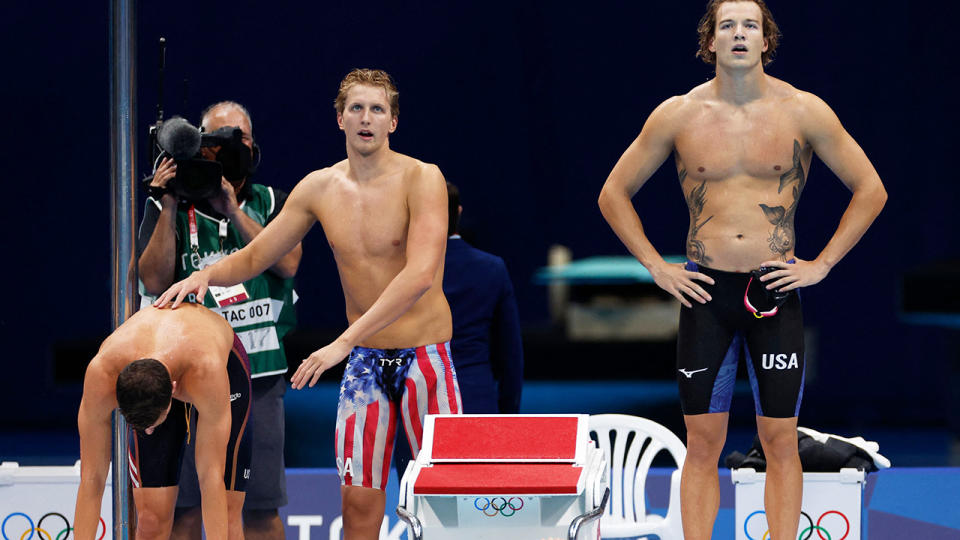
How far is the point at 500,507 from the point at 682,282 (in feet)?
3.06

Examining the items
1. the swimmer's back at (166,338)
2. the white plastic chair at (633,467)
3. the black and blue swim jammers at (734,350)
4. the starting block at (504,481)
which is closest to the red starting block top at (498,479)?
the starting block at (504,481)

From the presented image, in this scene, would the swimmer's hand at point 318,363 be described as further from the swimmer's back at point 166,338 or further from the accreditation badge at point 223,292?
the accreditation badge at point 223,292

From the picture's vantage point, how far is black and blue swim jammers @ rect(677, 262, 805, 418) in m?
3.38

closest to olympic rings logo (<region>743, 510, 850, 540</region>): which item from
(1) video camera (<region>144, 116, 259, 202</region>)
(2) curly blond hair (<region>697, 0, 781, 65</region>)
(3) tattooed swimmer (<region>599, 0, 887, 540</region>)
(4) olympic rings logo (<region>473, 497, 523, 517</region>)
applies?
(3) tattooed swimmer (<region>599, 0, 887, 540</region>)

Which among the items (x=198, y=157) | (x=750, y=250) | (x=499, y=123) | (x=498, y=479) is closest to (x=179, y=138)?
(x=198, y=157)

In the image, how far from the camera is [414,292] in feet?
10.6

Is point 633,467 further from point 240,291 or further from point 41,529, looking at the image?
point 41,529

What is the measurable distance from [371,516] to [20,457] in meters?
4.27

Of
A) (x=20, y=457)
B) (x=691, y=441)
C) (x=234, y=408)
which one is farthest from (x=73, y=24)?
(x=691, y=441)

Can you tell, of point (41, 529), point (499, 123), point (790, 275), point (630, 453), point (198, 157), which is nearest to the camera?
point (790, 275)

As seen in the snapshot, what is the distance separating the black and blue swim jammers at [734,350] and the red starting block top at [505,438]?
0.49m

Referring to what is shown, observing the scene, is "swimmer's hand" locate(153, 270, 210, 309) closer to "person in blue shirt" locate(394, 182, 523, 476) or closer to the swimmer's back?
the swimmer's back

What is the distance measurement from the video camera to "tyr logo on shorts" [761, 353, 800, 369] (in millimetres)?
1804

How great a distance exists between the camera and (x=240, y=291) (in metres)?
3.86
